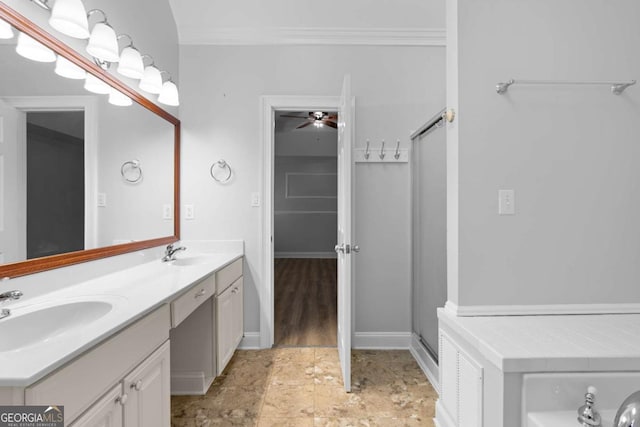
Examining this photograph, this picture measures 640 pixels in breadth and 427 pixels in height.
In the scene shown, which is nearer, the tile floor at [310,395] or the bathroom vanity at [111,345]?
the bathroom vanity at [111,345]

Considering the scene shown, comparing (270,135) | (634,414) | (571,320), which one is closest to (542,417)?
(634,414)

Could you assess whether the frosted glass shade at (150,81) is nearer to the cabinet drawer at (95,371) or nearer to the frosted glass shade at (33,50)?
the frosted glass shade at (33,50)

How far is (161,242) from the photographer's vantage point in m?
2.21

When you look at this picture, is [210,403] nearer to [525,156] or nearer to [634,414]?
[634,414]

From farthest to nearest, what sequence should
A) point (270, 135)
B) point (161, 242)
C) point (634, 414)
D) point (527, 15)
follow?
point (270, 135) < point (161, 242) < point (527, 15) < point (634, 414)

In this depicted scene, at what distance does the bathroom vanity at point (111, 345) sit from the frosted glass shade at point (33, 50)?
3.41 feet

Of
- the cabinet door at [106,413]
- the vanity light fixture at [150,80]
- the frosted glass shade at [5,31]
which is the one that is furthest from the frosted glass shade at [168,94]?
the cabinet door at [106,413]

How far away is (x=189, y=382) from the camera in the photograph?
→ 6.21ft

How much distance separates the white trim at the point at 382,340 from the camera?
2.52 m

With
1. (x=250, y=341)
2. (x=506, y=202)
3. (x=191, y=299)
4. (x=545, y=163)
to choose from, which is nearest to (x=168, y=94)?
(x=191, y=299)

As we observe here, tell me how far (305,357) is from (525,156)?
6.70ft

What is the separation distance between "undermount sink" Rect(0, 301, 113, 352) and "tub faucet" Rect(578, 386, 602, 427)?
1.75 meters

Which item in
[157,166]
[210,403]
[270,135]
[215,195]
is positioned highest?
[270,135]

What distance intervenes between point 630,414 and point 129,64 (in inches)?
103
